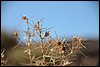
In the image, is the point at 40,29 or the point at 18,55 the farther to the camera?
the point at 18,55

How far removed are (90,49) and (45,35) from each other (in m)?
9.57

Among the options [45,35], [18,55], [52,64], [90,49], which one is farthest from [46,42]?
[90,49]

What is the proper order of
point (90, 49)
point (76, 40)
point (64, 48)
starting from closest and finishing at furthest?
point (64, 48)
point (76, 40)
point (90, 49)

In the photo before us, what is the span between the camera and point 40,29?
1.63 metres

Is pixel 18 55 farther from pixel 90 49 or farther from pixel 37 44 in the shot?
pixel 37 44

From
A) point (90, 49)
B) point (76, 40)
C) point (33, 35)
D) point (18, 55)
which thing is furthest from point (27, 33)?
point (90, 49)

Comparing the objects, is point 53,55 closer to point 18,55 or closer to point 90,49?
point 18,55

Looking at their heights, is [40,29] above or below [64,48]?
above

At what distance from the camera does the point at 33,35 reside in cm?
166

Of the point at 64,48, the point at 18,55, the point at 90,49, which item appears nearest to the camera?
the point at 64,48

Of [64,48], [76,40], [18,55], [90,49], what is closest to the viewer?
[64,48]

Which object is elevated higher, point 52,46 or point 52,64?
point 52,46

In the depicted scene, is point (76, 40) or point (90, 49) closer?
point (76, 40)

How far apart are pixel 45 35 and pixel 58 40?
9cm
